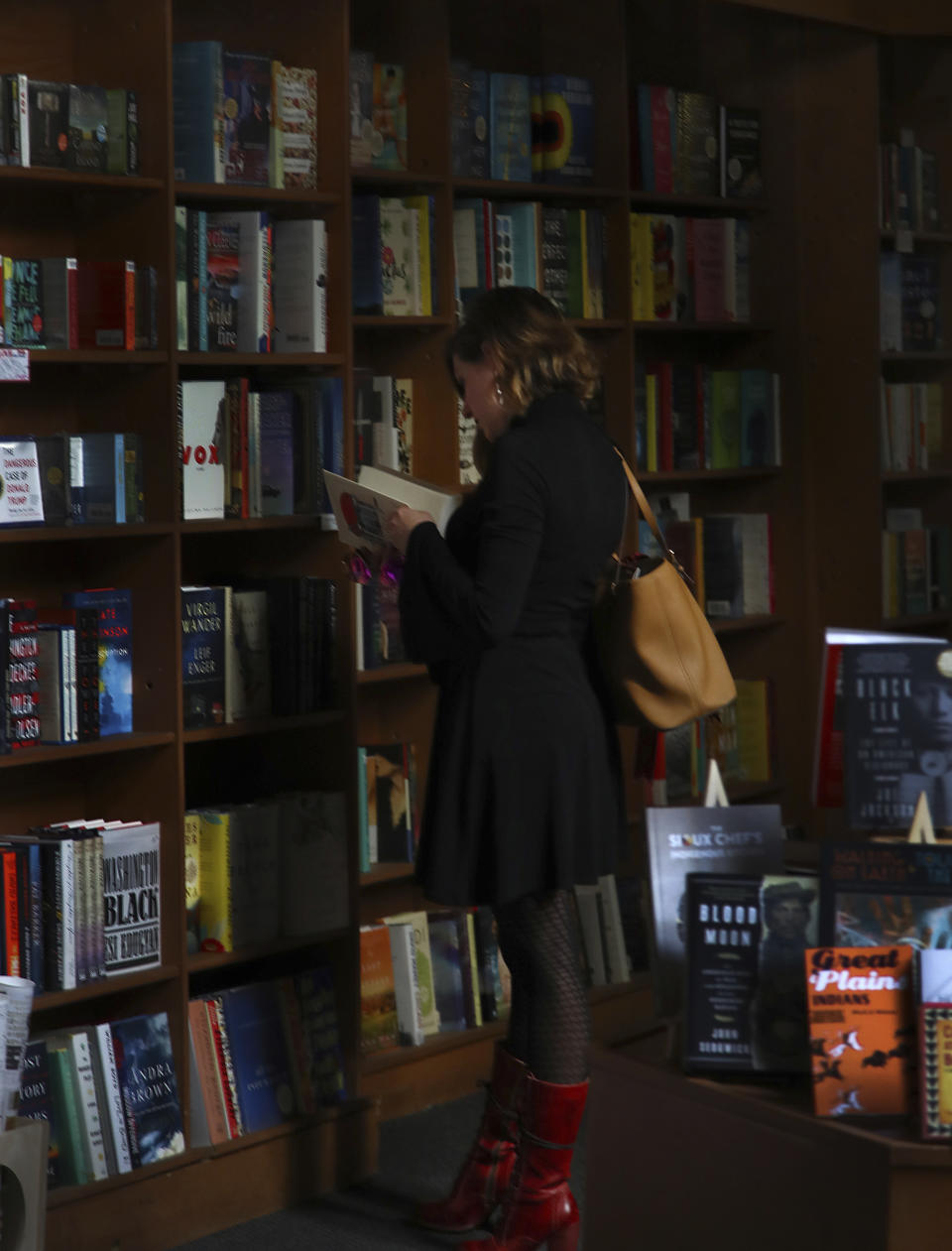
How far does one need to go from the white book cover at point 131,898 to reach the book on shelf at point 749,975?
4.59ft

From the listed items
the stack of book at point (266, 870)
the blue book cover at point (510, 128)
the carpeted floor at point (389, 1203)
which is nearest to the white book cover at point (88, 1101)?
the carpeted floor at point (389, 1203)

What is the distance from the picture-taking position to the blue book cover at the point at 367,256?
3545 millimetres

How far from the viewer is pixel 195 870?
3.21 m

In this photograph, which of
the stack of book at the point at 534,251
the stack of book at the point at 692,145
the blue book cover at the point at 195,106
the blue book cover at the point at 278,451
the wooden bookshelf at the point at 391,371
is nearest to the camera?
the wooden bookshelf at the point at 391,371

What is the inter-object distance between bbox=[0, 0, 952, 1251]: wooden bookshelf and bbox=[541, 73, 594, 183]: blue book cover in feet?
0.26

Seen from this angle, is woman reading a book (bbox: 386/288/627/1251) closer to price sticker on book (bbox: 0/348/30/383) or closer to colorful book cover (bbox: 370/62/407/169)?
price sticker on book (bbox: 0/348/30/383)

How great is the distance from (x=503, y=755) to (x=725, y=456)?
2085 mm

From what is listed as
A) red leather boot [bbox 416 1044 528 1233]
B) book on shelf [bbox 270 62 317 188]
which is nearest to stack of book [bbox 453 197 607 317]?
book on shelf [bbox 270 62 317 188]

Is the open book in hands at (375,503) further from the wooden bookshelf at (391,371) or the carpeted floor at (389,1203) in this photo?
the carpeted floor at (389,1203)

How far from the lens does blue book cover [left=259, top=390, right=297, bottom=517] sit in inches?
129

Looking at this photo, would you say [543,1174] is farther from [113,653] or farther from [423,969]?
[113,653]

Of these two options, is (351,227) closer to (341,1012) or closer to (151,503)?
(151,503)

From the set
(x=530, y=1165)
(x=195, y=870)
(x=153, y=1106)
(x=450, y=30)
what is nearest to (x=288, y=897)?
(x=195, y=870)

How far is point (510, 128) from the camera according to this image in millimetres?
3945
